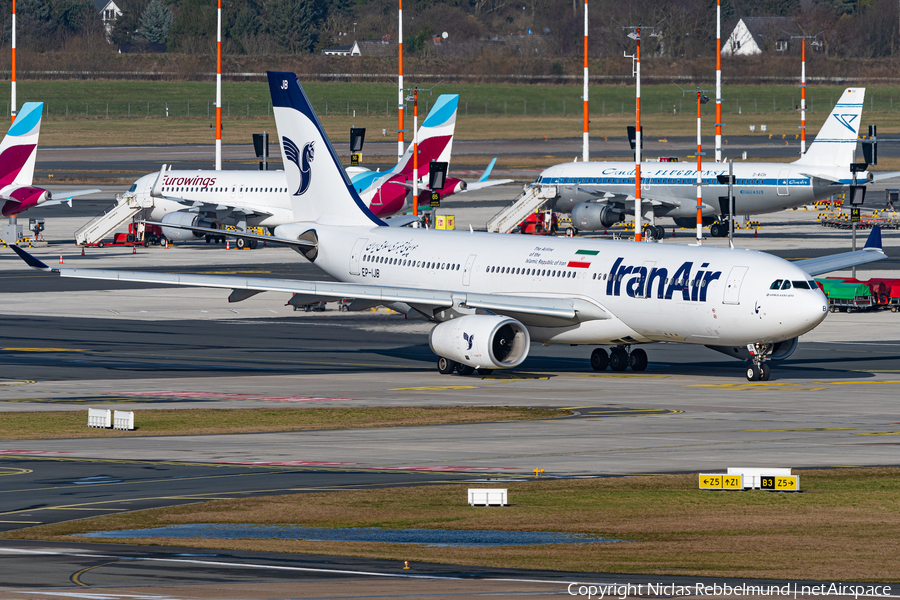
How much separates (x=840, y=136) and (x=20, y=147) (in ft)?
167

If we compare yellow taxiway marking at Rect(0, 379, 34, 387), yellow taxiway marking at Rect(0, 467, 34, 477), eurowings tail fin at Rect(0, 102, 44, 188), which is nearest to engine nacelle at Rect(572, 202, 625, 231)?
eurowings tail fin at Rect(0, 102, 44, 188)

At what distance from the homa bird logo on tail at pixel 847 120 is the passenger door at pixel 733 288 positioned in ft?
169

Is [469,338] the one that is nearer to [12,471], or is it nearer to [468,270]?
[468,270]

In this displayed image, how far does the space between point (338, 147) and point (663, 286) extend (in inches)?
5740

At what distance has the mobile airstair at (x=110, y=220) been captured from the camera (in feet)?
310

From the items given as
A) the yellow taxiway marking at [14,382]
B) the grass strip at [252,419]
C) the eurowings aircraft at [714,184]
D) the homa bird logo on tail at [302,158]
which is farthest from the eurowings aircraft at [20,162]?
the grass strip at [252,419]

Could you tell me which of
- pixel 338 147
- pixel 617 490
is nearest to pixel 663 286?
pixel 617 490

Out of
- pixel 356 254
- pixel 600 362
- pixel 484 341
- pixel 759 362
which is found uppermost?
pixel 356 254

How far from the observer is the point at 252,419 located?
127ft

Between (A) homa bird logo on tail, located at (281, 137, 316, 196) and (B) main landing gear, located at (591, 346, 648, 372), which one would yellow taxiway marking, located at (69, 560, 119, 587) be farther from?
(A) homa bird logo on tail, located at (281, 137, 316, 196)

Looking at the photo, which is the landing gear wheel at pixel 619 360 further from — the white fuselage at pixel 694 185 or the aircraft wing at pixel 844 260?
the white fuselage at pixel 694 185

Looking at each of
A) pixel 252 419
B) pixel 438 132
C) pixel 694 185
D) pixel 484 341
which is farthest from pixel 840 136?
pixel 252 419

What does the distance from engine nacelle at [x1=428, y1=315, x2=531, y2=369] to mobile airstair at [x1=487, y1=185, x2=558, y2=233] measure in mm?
52247

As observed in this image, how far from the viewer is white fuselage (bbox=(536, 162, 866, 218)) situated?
94938 millimetres
